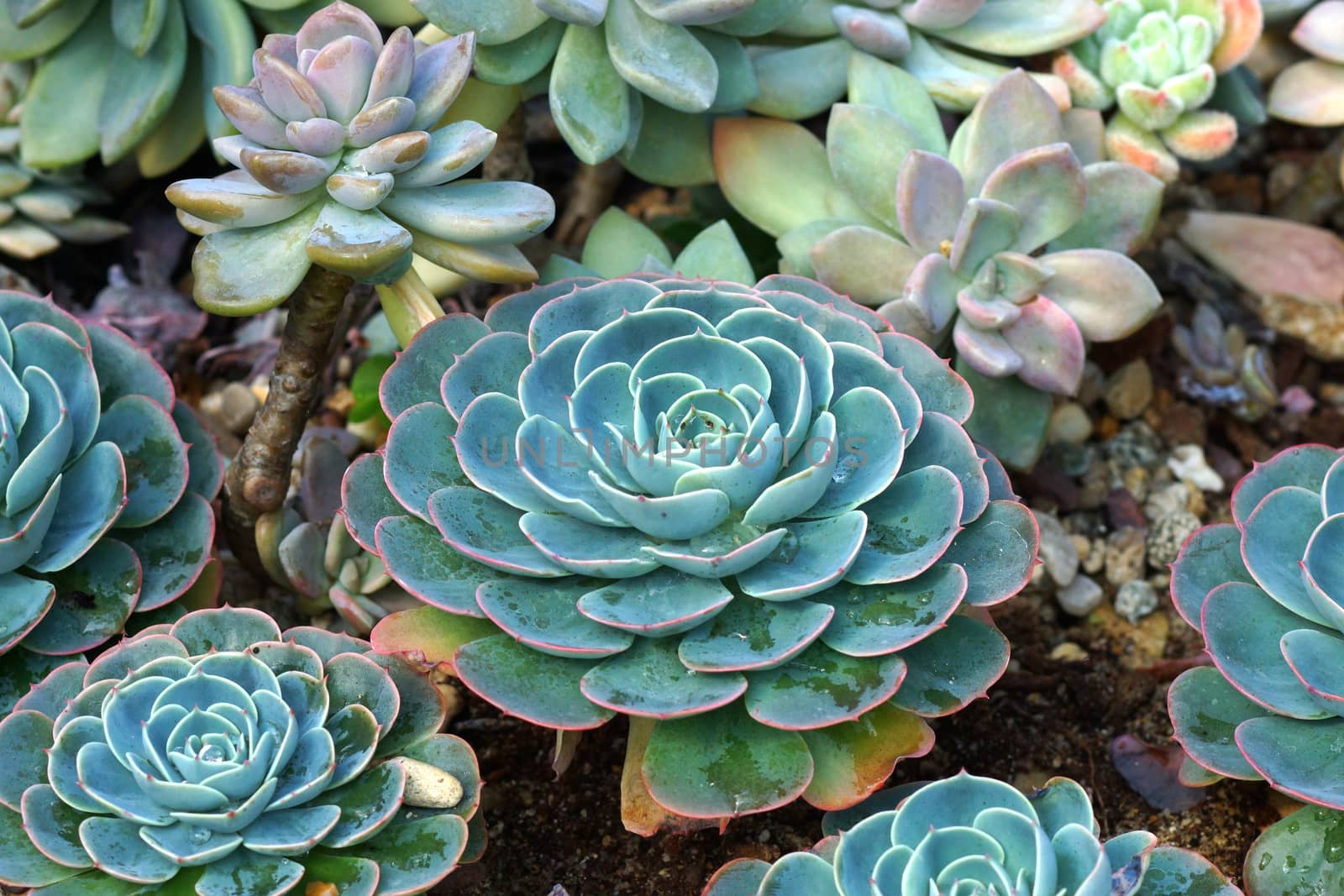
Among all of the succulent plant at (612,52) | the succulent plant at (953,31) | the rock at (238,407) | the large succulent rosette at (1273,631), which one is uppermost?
the succulent plant at (612,52)

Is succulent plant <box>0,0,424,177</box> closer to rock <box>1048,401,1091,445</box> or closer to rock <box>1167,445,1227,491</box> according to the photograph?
rock <box>1048,401,1091,445</box>

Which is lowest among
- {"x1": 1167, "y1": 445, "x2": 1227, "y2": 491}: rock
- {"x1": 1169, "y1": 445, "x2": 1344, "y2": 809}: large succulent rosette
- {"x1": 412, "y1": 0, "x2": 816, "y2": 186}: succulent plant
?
{"x1": 1167, "y1": 445, "x2": 1227, "y2": 491}: rock

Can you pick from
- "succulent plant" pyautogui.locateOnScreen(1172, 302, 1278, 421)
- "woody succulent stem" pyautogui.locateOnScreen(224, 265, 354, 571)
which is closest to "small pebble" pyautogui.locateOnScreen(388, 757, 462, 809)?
"woody succulent stem" pyautogui.locateOnScreen(224, 265, 354, 571)

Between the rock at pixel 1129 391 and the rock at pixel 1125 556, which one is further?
the rock at pixel 1129 391

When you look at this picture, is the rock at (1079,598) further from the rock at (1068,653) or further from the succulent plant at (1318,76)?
the succulent plant at (1318,76)

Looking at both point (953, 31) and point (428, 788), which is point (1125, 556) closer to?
point (953, 31)

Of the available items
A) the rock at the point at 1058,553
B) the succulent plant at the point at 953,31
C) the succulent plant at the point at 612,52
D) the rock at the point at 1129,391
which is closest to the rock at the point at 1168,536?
the rock at the point at 1058,553
